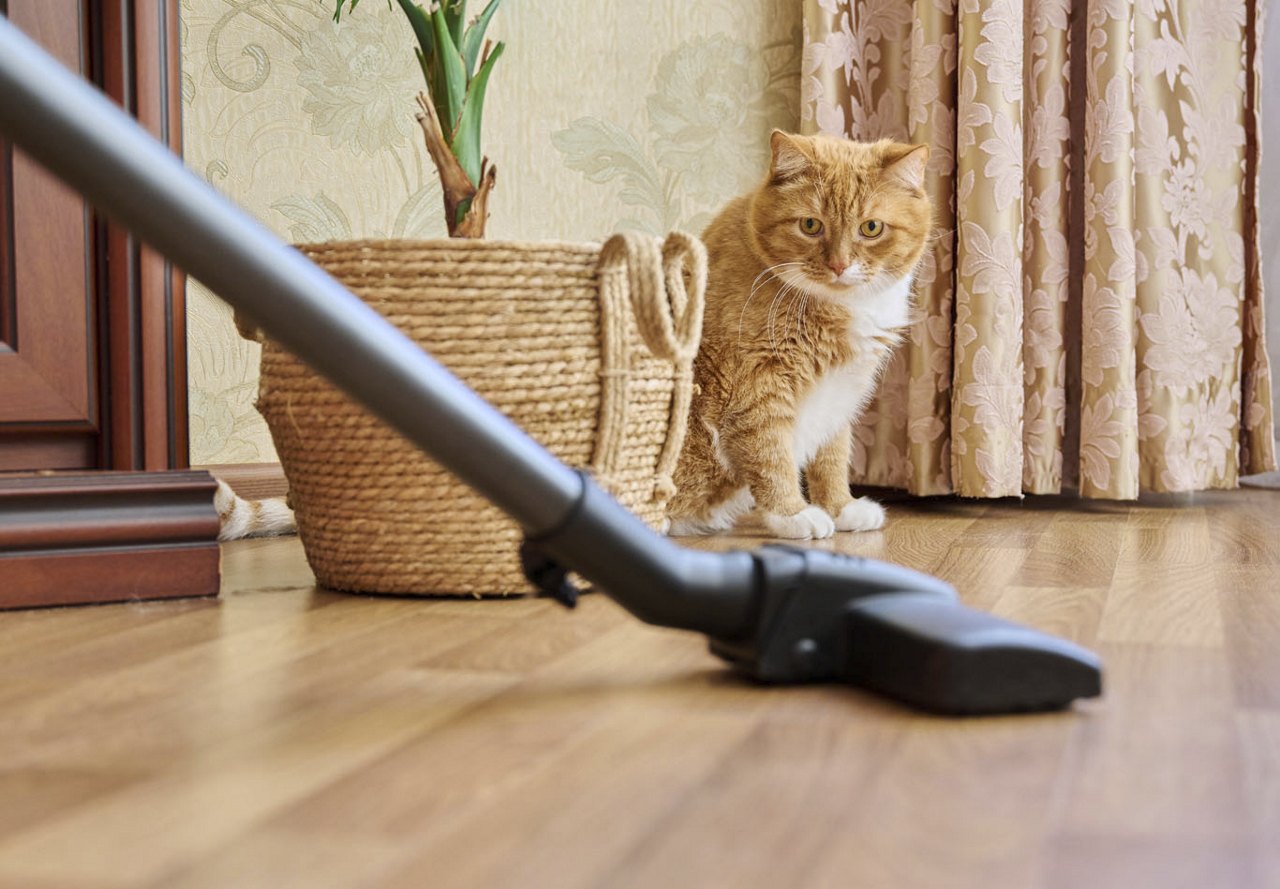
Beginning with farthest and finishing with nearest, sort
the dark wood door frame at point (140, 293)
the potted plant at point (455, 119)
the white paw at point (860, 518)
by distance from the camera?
1. the white paw at point (860, 518)
2. the dark wood door frame at point (140, 293)
3. the potted plant at point (455, 119)

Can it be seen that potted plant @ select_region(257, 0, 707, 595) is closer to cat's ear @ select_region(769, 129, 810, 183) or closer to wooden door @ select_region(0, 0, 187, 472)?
wooden door @ select_region(0, 0, 187, 472)

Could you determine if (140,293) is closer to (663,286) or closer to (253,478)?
(253,478)

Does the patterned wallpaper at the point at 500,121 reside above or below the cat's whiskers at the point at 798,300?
above

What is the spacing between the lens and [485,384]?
1030 millimetres

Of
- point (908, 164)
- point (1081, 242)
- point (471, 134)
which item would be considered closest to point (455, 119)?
point (471, 134)

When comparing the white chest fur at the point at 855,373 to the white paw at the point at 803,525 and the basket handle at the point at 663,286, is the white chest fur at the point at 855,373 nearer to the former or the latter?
the white paw at the point at 803,525

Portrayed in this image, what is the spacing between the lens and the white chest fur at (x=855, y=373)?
1605mm

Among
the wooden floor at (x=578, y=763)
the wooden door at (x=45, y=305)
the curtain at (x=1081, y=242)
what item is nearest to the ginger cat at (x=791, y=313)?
the curtain at (x=1081, y=242)

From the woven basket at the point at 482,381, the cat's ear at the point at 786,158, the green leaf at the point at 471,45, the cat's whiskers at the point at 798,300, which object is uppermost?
the green leaf at the point at 471,45

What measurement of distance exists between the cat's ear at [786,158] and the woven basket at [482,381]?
52cm

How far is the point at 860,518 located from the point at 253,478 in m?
0.88

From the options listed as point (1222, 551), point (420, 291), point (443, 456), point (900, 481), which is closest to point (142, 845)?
point (443, 456)

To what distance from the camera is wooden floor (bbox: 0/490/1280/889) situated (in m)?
0.47

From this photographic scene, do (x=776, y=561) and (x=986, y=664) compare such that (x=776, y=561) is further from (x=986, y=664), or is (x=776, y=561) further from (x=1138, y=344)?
(x=1138, y=344)
